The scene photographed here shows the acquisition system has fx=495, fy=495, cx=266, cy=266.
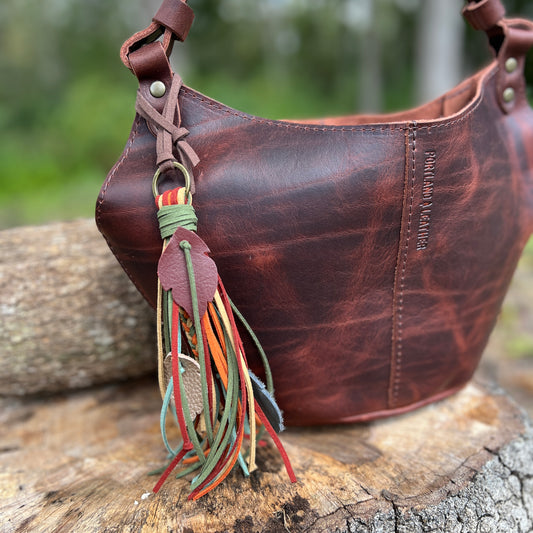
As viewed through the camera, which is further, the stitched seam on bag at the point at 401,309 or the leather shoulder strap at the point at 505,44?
the leather shoulder strap at the point at 505,44

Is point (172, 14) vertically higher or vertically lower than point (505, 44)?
higher

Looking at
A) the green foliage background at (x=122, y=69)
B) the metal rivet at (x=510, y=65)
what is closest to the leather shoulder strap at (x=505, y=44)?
the metal rivet at (x=510, y=65)

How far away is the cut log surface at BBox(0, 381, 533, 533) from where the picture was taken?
2.22 ft

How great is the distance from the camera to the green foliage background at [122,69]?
5.40 meters

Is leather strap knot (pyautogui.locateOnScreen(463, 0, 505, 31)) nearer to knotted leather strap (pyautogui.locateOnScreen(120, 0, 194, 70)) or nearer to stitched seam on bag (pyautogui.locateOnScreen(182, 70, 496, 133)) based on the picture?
stitched seam on bag (pyautogui.locateOnScreen(182, 70, 496, 133))

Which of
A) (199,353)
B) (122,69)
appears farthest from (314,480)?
(122,69)

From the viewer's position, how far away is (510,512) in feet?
2.52

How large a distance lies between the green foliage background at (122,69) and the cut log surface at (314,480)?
11.3 feet

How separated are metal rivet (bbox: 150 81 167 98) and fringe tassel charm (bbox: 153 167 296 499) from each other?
106 millimetres

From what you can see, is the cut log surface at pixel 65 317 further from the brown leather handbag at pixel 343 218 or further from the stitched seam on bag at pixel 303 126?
the stitched seam on bag at pixel 303 126

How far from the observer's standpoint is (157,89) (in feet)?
2.23

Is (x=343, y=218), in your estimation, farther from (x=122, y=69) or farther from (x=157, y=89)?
(x=122, y=69)

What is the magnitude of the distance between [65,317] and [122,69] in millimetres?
7725

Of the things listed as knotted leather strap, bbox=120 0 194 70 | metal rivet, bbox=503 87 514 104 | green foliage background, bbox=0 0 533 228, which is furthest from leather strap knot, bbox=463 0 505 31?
green foliage background, bbox=0 0 533 228
